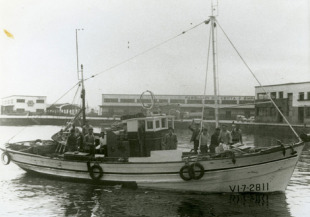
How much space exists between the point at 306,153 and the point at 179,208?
19.2 m

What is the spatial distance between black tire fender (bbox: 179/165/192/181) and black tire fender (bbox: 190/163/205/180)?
0.12m

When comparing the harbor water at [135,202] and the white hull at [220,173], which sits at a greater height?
the white hull at [220,173]

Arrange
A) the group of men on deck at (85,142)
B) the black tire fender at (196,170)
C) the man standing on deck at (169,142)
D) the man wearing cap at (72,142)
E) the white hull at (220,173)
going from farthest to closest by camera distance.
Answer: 1. the man wearing cap at (72,142)
2. the group of men on deck at (85,142)
3. the man standing on deck at (169,142)
4. the black tire fender at (196,170)
5. the white hull at (220,173)

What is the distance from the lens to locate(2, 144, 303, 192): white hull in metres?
13.5

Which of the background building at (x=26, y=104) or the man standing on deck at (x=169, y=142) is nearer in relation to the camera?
the man standing on deck at (x=169, y=142)

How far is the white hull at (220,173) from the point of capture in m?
13.5

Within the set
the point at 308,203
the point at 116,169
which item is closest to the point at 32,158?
the point at 116,169

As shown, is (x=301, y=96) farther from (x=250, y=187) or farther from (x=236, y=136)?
(x=250, y=187)

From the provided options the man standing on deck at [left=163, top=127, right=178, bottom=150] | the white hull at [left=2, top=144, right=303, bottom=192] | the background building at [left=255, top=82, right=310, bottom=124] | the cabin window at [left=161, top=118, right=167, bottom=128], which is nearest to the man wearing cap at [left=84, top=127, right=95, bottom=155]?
the white hull at [left=2, top=144, right=303, bottom=192]

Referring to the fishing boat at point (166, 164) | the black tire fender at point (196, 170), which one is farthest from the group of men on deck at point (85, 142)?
the black tire fender at point (196, 170)

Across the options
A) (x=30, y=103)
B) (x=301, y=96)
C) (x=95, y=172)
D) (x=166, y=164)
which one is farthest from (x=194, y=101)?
(x=166, y=164)

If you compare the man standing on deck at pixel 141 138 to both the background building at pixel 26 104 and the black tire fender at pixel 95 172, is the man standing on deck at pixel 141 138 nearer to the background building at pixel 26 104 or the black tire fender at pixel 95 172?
the black tire fender at pixel 95 172

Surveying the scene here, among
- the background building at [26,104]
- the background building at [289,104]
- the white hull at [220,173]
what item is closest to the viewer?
the white hull at [220,173]

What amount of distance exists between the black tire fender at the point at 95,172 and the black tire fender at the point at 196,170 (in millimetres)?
4500
